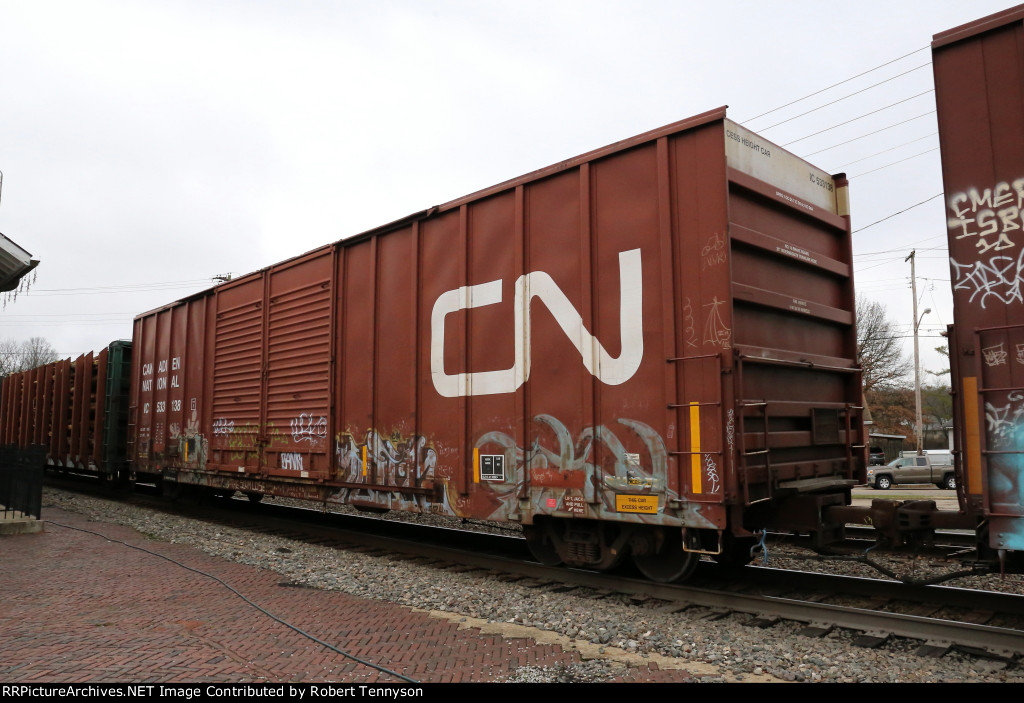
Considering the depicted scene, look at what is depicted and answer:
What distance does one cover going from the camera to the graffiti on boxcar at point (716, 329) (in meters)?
5.54

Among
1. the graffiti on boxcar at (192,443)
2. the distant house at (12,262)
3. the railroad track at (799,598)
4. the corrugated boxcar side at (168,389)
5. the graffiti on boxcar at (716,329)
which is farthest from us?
the corrugated boxcar side at (168,389)

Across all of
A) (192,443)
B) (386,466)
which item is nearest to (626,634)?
(386,466)

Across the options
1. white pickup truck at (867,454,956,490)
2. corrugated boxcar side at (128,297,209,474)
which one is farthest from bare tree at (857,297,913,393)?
corrugated boxcar side at (128,297,209,474)

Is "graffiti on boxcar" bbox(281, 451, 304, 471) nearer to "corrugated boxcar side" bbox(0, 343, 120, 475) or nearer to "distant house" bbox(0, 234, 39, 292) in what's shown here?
"distant house" bbox(0, 234, 39, 292)

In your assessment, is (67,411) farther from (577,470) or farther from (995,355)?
(995,355)

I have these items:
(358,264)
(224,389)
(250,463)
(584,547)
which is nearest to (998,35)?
(584,547)

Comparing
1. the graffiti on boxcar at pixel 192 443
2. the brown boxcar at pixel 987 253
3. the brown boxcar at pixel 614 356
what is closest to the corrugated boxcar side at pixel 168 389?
the graffiti on boxcar at pixel 192 443

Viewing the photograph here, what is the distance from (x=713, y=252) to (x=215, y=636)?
488 centimetres

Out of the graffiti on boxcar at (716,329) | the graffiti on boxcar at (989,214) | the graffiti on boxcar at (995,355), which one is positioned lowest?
the graffiti on boxcar at (995,355)

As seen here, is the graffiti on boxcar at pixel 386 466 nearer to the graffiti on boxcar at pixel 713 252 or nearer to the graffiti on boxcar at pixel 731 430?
the graffiti on boxcar at pixel 731 430

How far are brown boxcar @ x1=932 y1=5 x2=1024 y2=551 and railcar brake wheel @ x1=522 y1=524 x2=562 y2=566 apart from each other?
12.7ft

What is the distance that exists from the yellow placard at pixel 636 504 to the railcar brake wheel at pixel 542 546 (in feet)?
4.38

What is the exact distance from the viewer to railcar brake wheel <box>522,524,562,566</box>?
7.20m
